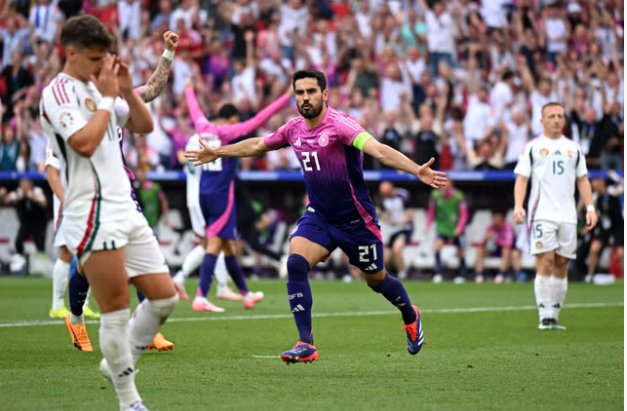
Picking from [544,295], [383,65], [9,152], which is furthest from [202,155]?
[9,152]

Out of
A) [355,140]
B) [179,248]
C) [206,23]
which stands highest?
[206,23]

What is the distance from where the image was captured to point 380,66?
86.4 feet

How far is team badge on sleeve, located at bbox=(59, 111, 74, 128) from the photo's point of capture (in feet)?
23.8

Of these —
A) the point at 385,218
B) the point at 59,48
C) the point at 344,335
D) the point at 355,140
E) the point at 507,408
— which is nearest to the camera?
the point at 507,408

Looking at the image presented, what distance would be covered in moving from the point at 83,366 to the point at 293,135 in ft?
8.31

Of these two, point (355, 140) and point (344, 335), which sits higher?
point (355, 140)

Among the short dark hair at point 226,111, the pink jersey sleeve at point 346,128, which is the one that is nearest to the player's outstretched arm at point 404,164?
the pink jersey sleeve at point 346,128

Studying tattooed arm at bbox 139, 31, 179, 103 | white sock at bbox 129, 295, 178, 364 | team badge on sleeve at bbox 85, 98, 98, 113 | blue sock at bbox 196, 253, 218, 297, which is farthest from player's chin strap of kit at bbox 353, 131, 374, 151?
blue sock at bbox 196, 253, 218, 297

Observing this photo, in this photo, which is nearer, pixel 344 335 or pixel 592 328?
pixel 344 335

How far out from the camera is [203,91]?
26609 mm

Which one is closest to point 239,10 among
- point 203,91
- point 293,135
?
point 203,91

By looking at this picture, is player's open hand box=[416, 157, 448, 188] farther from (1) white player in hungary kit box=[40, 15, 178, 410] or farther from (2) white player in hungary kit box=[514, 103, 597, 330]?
(2) white player in hungary kit box=[514, 103, 597, 330]

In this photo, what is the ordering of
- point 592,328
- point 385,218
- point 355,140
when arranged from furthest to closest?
1. point 385,218
2. point 592,328
3. point 355,140

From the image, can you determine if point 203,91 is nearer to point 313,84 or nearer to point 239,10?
point 239,10
